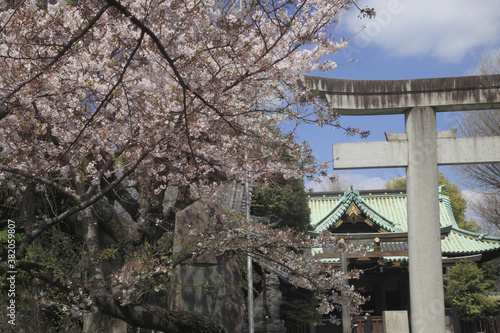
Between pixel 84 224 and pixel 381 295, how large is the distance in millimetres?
16350

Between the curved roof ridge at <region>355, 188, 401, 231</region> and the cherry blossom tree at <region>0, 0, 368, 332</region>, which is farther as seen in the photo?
the curved roof ridge at <region>355, 188, 401, 231</region>

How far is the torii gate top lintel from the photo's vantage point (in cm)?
771

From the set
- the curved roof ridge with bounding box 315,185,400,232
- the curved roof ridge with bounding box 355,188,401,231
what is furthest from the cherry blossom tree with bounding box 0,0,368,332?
the curved roof ridge with bounding box 355,188,401,231

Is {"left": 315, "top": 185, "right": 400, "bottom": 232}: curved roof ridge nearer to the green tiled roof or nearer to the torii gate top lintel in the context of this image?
the green tiled roof

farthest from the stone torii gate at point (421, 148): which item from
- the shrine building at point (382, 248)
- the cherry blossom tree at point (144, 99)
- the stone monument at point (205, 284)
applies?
the shrine building at point (382, 248)

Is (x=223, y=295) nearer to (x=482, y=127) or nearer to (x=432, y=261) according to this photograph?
(x=432, y=261)

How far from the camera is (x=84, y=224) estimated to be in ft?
25.9

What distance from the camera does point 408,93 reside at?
7828 mm

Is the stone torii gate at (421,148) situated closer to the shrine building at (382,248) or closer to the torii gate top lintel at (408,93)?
the torii gate top lintel at (408,93)

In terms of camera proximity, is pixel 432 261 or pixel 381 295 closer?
pixel 432 261

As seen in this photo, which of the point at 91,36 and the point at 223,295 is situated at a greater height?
the point at 91,36

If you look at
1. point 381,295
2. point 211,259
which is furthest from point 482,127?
point 211,259

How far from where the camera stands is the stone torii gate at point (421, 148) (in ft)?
24.3

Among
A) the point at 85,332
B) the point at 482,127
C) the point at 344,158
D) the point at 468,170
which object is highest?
the point at 482,127
